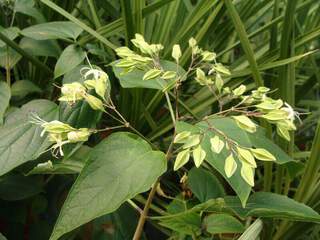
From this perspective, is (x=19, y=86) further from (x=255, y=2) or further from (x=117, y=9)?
(x=255, y=2)

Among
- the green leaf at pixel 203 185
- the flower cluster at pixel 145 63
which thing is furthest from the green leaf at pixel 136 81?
the green leaf at pixel 203 185

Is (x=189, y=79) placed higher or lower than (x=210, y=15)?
lower

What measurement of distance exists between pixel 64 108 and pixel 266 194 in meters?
0.27

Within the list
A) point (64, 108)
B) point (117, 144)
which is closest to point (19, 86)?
point (64, 108)

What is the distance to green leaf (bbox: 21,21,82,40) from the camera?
71cm

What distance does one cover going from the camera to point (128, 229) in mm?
721

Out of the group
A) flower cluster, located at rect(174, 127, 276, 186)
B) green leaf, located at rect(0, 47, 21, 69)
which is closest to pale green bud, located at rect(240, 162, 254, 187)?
flower cluster, located at rect(174, 127, 276, 186)

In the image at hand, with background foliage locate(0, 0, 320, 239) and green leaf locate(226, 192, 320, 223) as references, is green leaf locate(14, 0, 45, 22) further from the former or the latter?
green leaf locate(226, 192, 320, 223)

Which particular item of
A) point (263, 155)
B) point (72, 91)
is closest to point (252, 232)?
point (263, 155)

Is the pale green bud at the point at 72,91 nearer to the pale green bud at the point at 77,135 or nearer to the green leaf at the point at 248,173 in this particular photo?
the pale green bud at the point at 77,135

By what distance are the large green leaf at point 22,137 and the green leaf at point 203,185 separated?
0.18 metres

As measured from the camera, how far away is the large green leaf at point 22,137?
586 mm

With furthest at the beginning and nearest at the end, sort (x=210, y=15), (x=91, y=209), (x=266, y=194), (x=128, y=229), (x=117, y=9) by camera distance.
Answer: (x=117, y=9)
(x=210, y=15)
(x=128, y=229)
(x=266, y=194)
(x=91, y=209)

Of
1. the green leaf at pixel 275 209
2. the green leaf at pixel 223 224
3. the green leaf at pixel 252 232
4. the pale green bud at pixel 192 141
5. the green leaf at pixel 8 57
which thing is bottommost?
the green leaf at pixel 252 232
